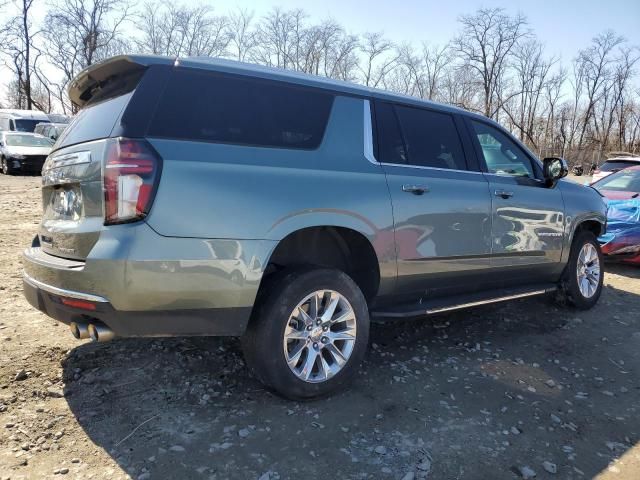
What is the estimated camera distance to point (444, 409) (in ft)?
10.3

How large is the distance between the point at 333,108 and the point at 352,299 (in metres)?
1.25

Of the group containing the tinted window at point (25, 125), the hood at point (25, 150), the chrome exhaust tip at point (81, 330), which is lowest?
the chrome exhaust tip at point (81, 330)

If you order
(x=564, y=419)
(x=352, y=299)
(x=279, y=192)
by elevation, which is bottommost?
(x=564, y=419)

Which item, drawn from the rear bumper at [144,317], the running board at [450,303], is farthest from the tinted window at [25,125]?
the running board at [450,303]

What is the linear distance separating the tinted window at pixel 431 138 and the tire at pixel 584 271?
195 centimetres

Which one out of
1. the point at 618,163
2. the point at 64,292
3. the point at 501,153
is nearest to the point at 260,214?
the point at 64,292

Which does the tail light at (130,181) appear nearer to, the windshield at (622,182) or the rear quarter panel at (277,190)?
the rear quarter panel at (277,190)

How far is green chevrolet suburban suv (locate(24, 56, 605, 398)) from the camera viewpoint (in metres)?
2.54

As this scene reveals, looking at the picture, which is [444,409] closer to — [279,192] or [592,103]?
[279,192]

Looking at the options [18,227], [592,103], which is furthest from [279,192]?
[592,103]

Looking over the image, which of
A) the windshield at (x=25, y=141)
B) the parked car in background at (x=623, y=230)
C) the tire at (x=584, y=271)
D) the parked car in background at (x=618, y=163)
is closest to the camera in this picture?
the tire at (x=584, y=271)

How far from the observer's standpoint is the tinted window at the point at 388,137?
3.52 metres

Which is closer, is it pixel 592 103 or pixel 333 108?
pixel 333 108

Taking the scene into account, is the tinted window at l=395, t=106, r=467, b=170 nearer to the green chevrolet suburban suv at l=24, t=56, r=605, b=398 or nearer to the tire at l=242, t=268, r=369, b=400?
the green chevrolet suburban suv at l=24, t=56, r=605, b=398
